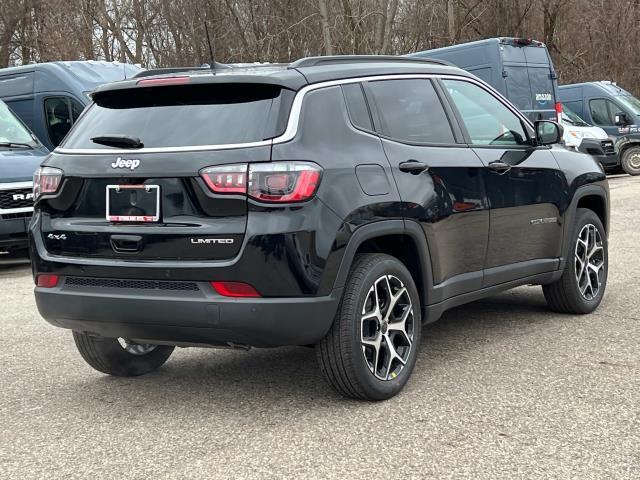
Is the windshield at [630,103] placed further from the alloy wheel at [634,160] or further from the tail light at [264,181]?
the tail light at [264,181]

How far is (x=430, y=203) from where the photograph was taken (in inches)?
200

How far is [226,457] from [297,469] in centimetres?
35

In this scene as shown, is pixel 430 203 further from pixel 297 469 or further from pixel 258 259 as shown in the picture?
pixel 297 469

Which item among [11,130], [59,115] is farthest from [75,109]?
[11,130]

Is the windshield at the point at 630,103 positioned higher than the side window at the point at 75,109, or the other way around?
the side window at the point at 75,109

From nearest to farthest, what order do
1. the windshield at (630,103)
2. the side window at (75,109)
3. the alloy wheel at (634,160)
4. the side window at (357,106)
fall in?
the side window at (357,106), the side window at (75,109), the windshield at (630,103), the alloy wheel at (634,160)

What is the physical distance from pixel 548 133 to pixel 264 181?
9.25ft

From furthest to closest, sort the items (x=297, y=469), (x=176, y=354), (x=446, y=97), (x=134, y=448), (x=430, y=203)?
(x=176, y=354)
(x=446, y=97)
(x=430, y=203)
(x=134, y=448)
(x=297, y=469)

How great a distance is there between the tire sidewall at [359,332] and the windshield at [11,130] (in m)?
8.14

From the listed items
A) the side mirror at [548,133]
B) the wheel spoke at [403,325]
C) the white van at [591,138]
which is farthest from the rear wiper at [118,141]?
the white van at [591,138]

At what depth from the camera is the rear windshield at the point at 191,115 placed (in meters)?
4.42

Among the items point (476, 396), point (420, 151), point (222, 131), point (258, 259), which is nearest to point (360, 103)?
point (420, 151)

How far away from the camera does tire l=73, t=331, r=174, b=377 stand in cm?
528

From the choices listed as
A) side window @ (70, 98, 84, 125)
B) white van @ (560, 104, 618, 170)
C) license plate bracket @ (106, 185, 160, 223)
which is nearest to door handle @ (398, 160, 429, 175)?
license plate bracket @ (106, 185, 160, 223)
